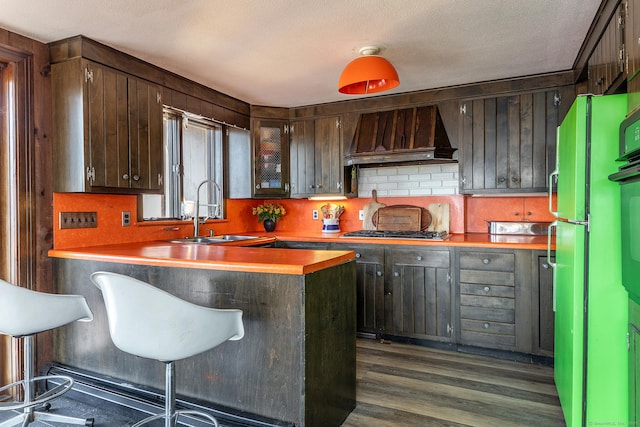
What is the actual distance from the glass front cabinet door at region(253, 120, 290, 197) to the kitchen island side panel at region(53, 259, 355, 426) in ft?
6.52

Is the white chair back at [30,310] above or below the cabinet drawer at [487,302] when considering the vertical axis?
above

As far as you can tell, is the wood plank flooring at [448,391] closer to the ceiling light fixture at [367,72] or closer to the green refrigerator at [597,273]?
the green refrigerator at [597,273]

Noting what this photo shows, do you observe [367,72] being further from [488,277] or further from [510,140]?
[488,277]

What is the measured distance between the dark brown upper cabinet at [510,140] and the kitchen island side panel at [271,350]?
71.7 inches

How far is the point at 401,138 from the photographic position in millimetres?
3574

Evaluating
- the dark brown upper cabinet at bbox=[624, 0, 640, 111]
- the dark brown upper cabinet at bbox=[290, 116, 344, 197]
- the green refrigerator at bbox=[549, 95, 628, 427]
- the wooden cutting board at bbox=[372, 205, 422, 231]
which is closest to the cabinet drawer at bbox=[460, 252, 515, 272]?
the wooden cutting board at bbox=[372, 205, 422, 231]

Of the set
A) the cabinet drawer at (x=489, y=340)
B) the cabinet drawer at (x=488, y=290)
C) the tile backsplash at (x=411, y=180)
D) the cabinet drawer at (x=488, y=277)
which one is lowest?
the cabinet drawer at (x=489, y=340)

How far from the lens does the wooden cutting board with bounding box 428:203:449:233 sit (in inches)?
148

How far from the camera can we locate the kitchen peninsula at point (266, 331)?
5.97 ft

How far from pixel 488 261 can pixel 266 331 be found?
1.93 meters

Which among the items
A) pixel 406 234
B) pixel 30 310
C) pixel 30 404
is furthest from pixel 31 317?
pixel 406 234

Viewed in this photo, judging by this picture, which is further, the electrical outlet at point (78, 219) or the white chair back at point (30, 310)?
the electrical outlet at point (78, 219)

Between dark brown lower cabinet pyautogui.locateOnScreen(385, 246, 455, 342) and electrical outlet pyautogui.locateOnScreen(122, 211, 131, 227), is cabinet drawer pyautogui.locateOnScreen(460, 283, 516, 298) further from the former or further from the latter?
electrical outlet pyautogui.locateOnScreen(122, 211, 131, 227)

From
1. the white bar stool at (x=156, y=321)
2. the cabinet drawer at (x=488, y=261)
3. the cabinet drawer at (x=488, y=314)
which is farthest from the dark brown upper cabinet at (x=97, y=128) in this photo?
the cabinet drawer at (x=488, y=314)
